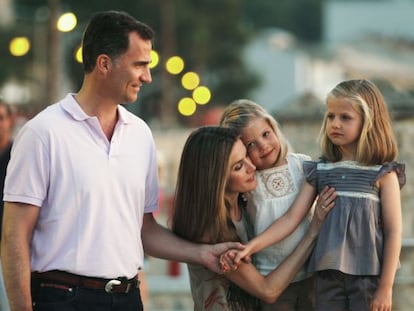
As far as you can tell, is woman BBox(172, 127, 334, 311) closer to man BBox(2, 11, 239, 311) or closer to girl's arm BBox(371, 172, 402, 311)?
man BBox(2, 11, 239, 311)

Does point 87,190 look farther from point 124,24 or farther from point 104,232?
point 124,24

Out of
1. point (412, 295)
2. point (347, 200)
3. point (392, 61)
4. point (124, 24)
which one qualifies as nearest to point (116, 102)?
point (124, 24)

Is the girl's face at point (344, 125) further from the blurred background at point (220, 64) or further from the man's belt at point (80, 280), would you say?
the blurred background at point (220, 64)

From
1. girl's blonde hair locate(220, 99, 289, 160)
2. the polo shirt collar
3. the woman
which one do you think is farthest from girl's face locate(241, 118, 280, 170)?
the polo shirt collar

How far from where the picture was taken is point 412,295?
885 cm

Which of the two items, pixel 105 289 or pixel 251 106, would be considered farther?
pixel 251 106

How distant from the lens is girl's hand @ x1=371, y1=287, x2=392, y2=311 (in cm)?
486

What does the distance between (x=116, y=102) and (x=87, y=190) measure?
396 mm

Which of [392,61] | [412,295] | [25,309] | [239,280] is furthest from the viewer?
[392,61]

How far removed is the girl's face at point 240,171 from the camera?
16.2 ft

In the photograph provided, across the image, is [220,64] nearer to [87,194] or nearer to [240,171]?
[240,171]

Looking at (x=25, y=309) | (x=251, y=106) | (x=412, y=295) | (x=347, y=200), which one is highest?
(x=251, y=106)

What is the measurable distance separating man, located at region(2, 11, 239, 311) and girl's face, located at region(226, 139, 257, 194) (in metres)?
0.25

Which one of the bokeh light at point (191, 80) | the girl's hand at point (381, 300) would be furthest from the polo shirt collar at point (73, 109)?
the bokeh light at point (191, 80)
